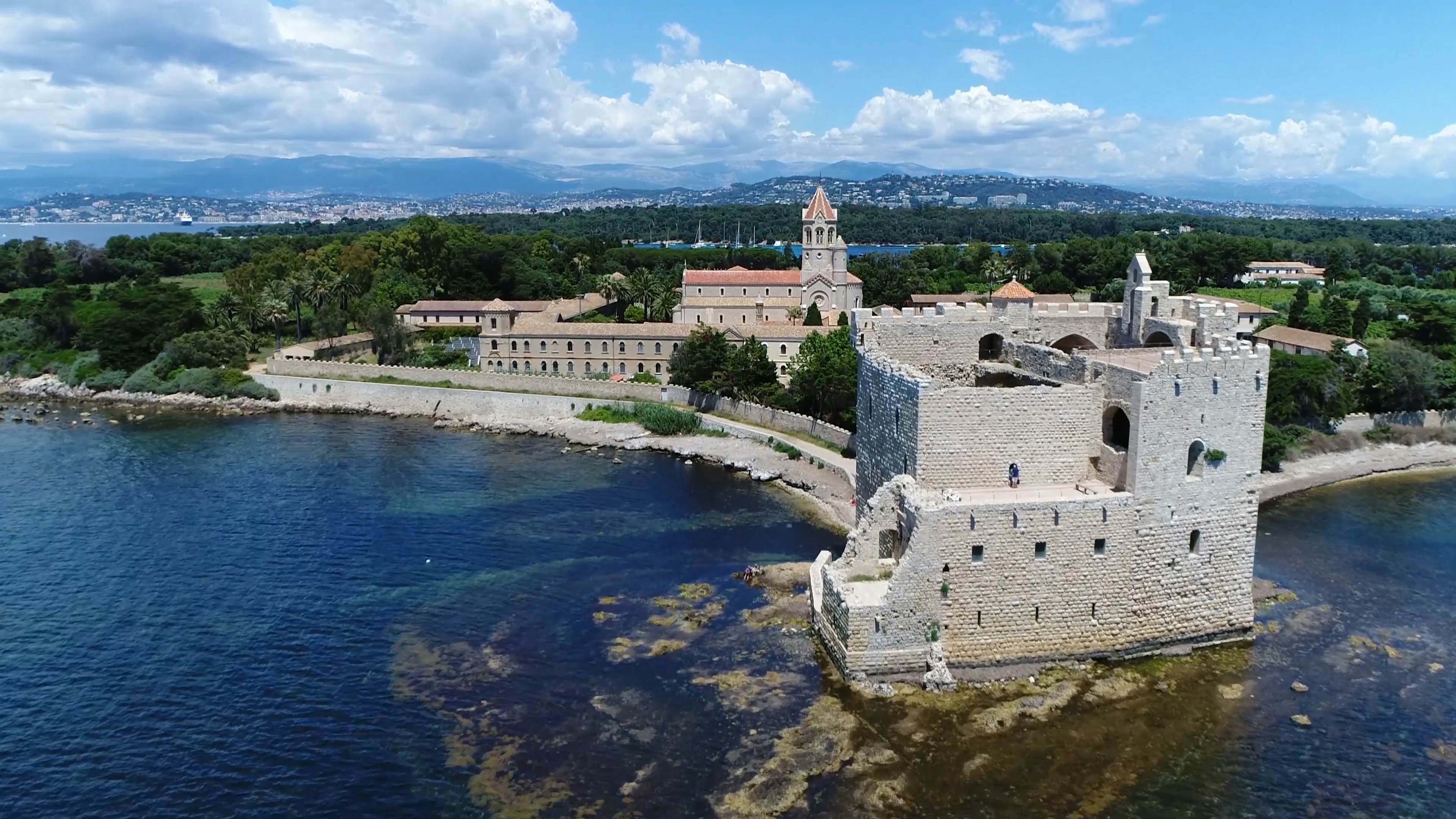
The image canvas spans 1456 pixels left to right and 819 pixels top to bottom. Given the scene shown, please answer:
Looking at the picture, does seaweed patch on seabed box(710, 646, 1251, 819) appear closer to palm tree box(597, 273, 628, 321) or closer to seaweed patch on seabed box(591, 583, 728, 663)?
seaweed patch on seabed box(591, 583, 728, 663)

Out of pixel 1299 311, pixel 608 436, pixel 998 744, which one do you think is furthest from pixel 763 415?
pixel 1299 311

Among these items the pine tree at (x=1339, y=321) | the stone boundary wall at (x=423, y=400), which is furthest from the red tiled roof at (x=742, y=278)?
the pine tree at (x=1339, y=321)

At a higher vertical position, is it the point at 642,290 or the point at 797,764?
the point at 642,290

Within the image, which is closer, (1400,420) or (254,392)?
(1400,420)

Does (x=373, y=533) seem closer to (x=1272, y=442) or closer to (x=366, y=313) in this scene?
(x=1272, y=442)

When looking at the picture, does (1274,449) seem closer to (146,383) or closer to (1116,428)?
(1116,428)

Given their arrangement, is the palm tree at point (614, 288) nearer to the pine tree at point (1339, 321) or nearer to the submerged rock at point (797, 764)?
the pine tree at point (1339, 321)
